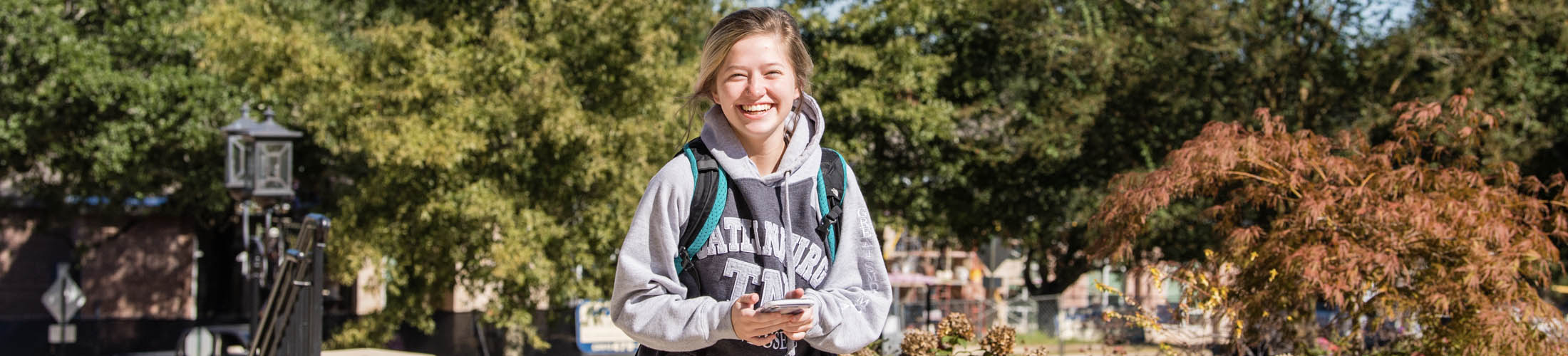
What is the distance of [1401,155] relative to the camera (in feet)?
20.5

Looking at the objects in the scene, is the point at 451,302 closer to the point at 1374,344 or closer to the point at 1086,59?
the point at 1086,59

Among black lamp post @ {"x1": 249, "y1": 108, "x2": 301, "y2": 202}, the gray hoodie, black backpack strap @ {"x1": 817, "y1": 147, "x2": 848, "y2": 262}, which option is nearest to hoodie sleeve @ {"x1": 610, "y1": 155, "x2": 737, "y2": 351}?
the gray hoodie

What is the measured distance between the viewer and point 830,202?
7.12 ft

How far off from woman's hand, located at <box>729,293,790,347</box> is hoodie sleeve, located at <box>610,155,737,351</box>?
0.03 metres

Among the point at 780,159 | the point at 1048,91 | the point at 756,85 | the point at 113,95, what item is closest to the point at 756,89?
the point at 756,85

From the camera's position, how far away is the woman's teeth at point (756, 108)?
7.02 ft

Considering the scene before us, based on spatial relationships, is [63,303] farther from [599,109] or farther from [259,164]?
[599,109]

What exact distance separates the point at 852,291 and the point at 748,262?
19 cm

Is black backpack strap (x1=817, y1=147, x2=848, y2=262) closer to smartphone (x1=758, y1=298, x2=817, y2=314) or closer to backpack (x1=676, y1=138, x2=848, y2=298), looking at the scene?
backpack (x1=676, y1=138, x2=848, y2=298)

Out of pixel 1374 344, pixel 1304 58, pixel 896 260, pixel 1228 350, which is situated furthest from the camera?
pixel 896 260

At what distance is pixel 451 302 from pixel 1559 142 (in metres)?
19.2

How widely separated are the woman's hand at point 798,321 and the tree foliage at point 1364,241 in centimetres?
394

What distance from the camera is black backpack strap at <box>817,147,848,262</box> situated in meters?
2.15

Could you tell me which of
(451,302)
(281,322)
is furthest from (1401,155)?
(451,302)
